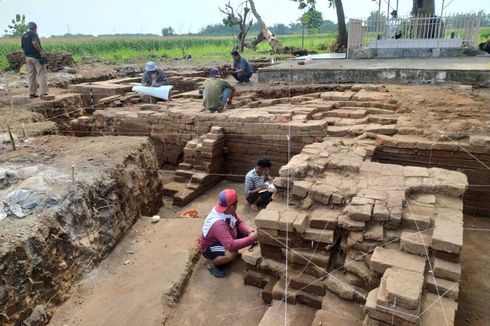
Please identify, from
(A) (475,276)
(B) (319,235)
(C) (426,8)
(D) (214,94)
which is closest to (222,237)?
(B) (319,235)

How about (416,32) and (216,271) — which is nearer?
(216,271)

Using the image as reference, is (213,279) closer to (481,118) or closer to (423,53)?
(481,118)

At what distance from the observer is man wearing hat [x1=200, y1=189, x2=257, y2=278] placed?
370 centimetres

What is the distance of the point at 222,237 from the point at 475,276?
8.38 ft

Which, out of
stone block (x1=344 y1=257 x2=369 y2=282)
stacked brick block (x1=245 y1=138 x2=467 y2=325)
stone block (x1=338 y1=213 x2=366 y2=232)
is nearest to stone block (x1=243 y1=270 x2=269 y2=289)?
stacked brick block (x1=245 y1=138 x2=467 y2=325)

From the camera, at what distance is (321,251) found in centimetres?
320

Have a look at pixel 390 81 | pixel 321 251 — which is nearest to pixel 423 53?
pixel 390 81

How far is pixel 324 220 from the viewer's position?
3189 mm

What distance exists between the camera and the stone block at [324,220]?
318cm

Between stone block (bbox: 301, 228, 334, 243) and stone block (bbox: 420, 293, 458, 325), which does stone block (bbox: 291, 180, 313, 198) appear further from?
stone block (bbox: 420, 293, 458, 325)

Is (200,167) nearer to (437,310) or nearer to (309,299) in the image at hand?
(309,299)

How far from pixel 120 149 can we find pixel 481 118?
5.50 m

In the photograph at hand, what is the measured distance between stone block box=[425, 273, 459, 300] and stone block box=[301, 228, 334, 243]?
30.6 inches

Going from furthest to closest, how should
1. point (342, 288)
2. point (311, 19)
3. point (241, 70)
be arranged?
point (311, 19), point (241, 70), point (342, 288)
